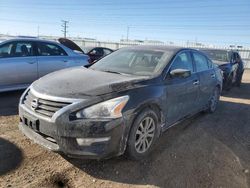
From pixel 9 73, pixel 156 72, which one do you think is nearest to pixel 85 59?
pixel 9 73

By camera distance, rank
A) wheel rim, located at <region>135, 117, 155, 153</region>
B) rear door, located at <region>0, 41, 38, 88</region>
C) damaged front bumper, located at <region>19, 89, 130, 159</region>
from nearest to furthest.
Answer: damaged front bumper, located at <region>19, 89, 130, 159</region> < wheel rim, located at <region>135, 117, 155, 153</region> < rear door, located at <region>0, 41, 38, 88</region>

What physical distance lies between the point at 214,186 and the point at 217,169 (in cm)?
45

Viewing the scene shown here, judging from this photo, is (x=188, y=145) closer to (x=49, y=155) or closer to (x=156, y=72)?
(x=156, y=72)

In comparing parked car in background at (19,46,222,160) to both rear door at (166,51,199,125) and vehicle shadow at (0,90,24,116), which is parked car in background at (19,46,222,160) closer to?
rear door at (166,51,199,125)

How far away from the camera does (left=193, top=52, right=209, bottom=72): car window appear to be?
5281 millimetres

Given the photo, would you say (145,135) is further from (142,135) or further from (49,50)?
(49,50)

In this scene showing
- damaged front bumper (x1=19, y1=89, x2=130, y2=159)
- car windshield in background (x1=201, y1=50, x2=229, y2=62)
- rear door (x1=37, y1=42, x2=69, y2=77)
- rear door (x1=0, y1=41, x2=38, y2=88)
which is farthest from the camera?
car windshield in background (x1=201, y1=50, x2=229, y2=62)

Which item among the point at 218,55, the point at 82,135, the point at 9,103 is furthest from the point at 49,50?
the point at 218,55

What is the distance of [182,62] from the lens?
15.2 ft

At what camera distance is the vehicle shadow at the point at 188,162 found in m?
3.22

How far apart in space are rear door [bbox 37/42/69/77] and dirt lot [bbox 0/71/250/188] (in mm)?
2321

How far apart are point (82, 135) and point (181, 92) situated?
6.64ft

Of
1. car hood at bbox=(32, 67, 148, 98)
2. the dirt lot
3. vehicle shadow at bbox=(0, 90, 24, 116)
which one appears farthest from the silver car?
car hood at bbox=(32, 67, 148, 98)

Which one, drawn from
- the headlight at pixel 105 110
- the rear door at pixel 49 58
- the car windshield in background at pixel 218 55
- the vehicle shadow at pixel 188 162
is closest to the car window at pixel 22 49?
the rear door at pixel 49 58
